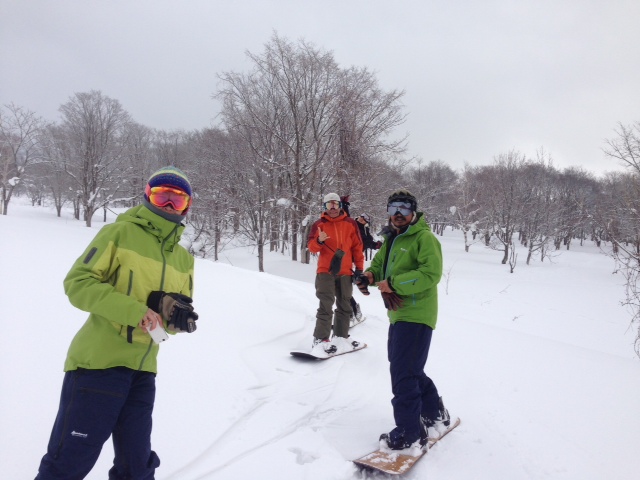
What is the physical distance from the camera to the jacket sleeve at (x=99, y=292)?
186 centimetres

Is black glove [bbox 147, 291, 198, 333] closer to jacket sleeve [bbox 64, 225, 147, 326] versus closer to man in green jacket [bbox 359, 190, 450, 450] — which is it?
jacket sleeve [bbox 64, 225, 147, 326]

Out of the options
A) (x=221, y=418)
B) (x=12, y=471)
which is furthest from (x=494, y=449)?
(x=12, y=471)

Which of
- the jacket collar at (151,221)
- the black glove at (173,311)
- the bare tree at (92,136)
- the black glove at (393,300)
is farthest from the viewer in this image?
the bare tree at (92,136)

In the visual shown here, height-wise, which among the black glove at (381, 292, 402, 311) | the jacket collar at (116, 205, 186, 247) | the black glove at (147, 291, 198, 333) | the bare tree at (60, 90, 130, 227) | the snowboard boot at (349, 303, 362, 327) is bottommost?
the snowboard boot at (349, 303, 362, 327)

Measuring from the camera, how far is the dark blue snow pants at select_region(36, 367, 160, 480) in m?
1.80

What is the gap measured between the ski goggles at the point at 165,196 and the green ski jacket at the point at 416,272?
5.63 ft

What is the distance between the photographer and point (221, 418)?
3342 mm

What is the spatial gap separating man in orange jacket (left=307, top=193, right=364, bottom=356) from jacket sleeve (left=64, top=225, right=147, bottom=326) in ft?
11.6

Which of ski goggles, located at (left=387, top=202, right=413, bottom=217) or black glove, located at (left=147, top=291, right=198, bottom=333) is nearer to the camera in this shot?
black glove, located at (left=147, top=291, right=198, bottom=333)

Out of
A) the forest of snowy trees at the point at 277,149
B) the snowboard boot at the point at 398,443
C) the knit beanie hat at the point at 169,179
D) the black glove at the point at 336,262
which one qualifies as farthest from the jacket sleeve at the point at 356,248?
the forest of snowy trees at the point at 277,149

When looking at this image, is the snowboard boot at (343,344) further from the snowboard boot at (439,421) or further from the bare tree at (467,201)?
the bare tree at (467,201)

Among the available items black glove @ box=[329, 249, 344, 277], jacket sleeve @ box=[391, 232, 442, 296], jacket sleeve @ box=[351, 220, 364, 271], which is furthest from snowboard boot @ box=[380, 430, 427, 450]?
jacket sleeve @ box=[351, 220, 364, 271]

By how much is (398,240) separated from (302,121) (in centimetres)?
2365

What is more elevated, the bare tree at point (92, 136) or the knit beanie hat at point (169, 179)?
the bare tree at point (92, 136)
